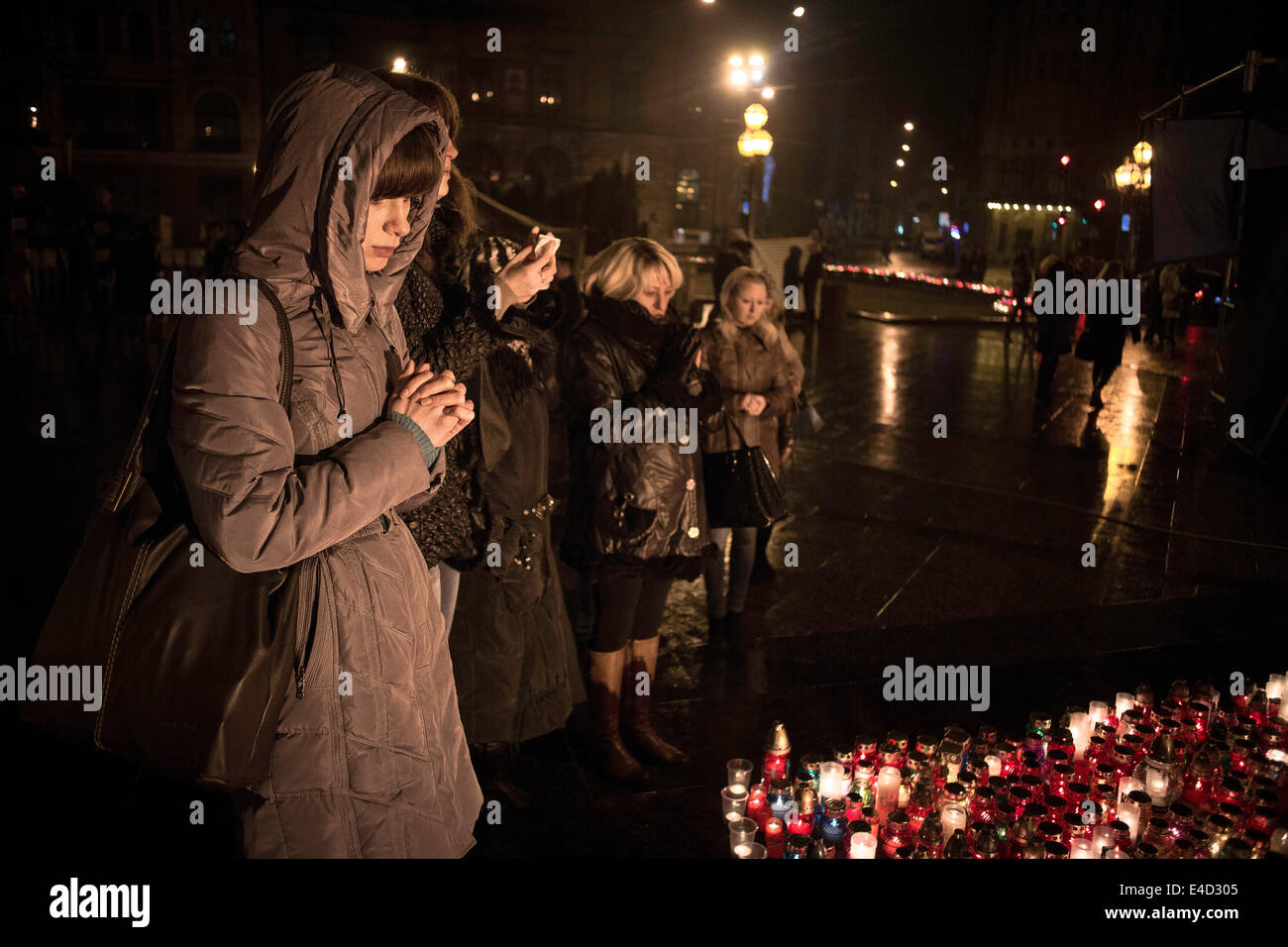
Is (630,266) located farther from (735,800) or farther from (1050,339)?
(1050,339)

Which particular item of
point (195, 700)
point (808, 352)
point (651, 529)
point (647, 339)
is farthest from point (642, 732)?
point (808, 352)

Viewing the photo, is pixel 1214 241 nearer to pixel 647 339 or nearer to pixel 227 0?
pixel 647 339

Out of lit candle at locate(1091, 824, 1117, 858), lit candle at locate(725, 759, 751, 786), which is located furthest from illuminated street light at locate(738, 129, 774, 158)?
lit candle at locate(1091, 824, 1117, 858)

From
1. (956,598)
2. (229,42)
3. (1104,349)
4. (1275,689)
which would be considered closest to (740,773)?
(1275,689)

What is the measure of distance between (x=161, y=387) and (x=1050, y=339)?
12.2m

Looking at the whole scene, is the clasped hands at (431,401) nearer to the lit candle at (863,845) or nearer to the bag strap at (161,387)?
the bag strap at (161,387)

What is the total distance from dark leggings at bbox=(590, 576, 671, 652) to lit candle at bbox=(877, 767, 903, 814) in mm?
1100

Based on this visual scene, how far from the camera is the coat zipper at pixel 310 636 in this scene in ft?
6.19

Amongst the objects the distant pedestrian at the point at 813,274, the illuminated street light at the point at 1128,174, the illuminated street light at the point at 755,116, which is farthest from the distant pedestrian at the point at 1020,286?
the illuminated street light at the point at 755,116

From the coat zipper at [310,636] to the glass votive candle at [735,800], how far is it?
1.78 meters

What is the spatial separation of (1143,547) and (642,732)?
180 inches

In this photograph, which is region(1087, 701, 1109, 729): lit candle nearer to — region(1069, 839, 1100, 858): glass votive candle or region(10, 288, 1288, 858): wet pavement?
region(10, 288, 1288, 858): wet pavement
